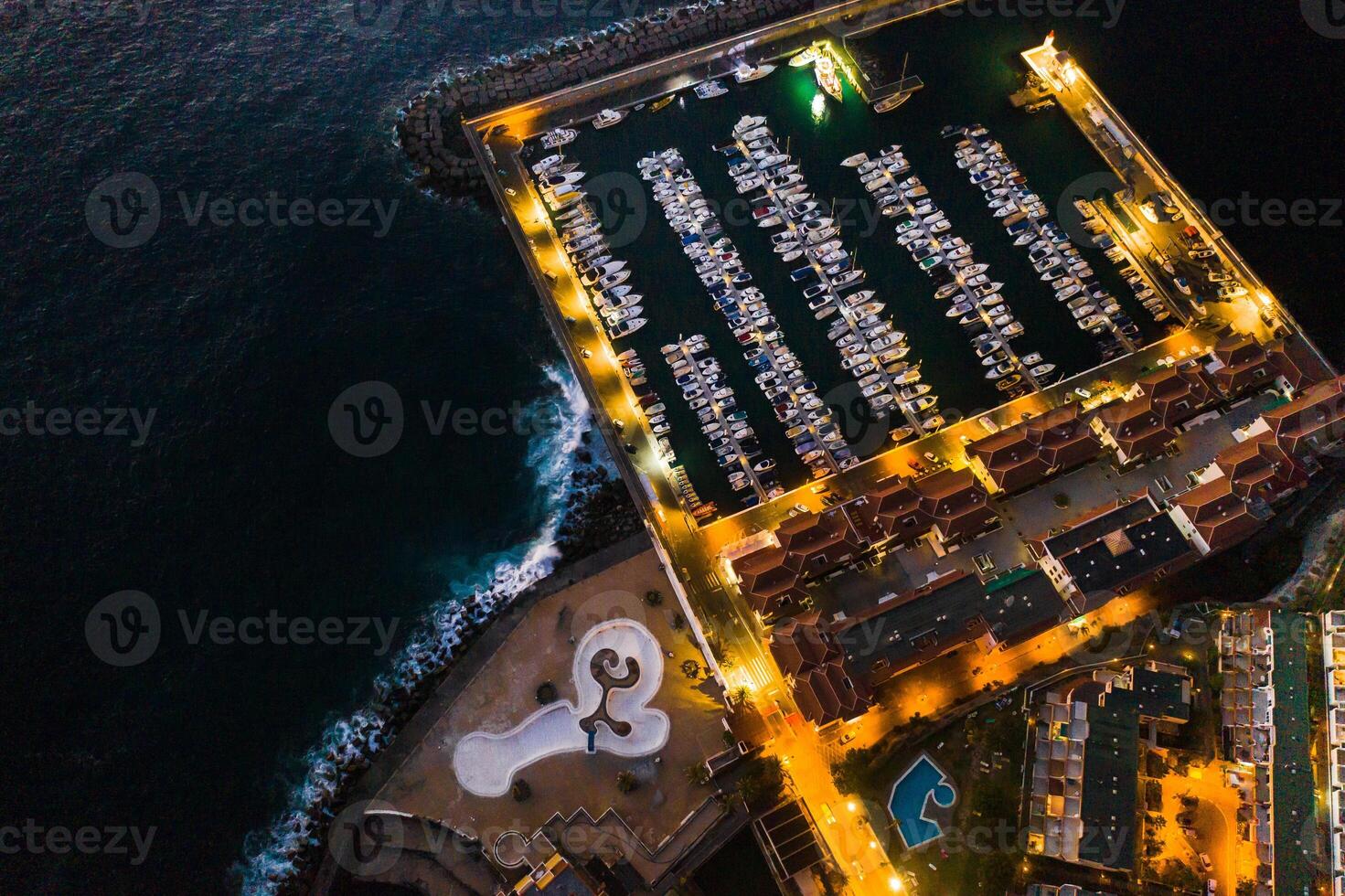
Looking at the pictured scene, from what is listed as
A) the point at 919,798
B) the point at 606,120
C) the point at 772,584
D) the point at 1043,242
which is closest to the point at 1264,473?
the point at 1043,242

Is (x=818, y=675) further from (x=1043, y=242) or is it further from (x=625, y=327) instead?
(x=1043, y=242)

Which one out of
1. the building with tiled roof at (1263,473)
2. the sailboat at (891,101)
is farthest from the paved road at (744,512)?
the sailboat at (891,101)

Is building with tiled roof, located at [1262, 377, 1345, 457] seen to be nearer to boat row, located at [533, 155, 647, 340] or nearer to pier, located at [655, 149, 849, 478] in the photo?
pier, located at [655, 149, 849, 478]

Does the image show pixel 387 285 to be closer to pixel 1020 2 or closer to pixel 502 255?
pixel 502 255

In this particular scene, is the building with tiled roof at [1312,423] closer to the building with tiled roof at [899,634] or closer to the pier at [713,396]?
the building with tiled roof at [899,634]

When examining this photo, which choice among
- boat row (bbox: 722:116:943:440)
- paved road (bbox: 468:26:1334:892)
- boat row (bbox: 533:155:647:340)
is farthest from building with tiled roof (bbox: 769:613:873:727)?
boat row (bbox: 533:155:647:340)

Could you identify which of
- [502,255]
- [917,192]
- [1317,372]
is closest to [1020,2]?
→ [917,192]
